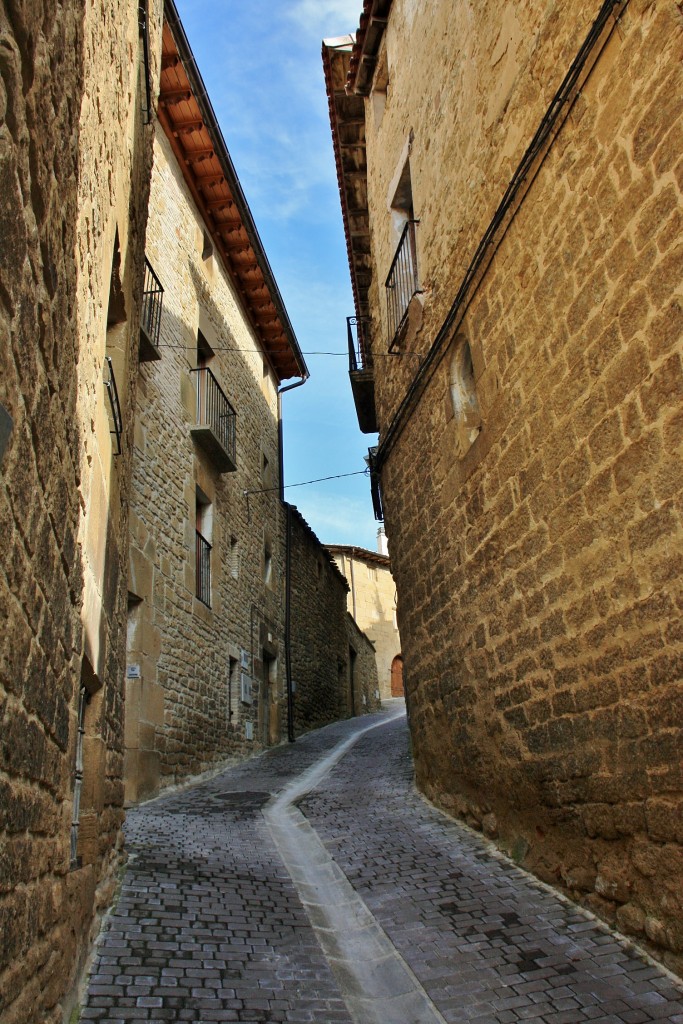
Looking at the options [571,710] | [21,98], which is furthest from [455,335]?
[21,98]

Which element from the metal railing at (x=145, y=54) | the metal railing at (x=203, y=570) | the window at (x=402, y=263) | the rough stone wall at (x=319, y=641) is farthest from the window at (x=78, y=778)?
the rough stone wall at (x=319, y=641)

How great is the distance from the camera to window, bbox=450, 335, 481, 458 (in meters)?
6.43

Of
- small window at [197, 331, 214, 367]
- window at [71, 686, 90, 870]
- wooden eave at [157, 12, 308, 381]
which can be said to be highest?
wooden eave at [157, 12, 308, 381]

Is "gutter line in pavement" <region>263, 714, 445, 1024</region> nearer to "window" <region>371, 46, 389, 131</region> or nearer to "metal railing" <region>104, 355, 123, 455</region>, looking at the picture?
"metal railing" <region>104, 355, 123, 455</region>

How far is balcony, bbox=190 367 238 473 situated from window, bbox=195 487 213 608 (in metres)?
0.71

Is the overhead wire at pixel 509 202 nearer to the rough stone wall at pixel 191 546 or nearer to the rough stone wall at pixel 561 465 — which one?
A: the rough stone wall at pixel 561 465

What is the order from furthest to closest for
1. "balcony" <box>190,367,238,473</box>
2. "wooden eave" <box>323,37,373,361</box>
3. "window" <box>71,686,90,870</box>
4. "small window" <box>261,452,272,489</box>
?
"small window" <box>261,452,272,489</box> → "balcony" <box>190,367,238,473</box> → "wooden eave" <box>323,37,373,361</box> → "window" <box>71,686,90,870</box>

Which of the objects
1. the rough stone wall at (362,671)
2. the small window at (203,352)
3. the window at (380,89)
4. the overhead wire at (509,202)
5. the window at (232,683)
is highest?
the window at (380,89)

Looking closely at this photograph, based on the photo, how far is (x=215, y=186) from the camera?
1380cm

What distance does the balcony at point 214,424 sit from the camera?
11.9m

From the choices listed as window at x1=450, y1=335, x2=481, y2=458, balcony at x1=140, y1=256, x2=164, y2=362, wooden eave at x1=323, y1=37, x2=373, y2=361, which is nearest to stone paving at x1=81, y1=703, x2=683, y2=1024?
window at x1=450, y1=335, x2=481, y2=458

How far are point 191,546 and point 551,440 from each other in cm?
728

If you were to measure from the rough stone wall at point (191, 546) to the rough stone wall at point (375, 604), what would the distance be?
14.8 meters

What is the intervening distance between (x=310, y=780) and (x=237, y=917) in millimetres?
5526
